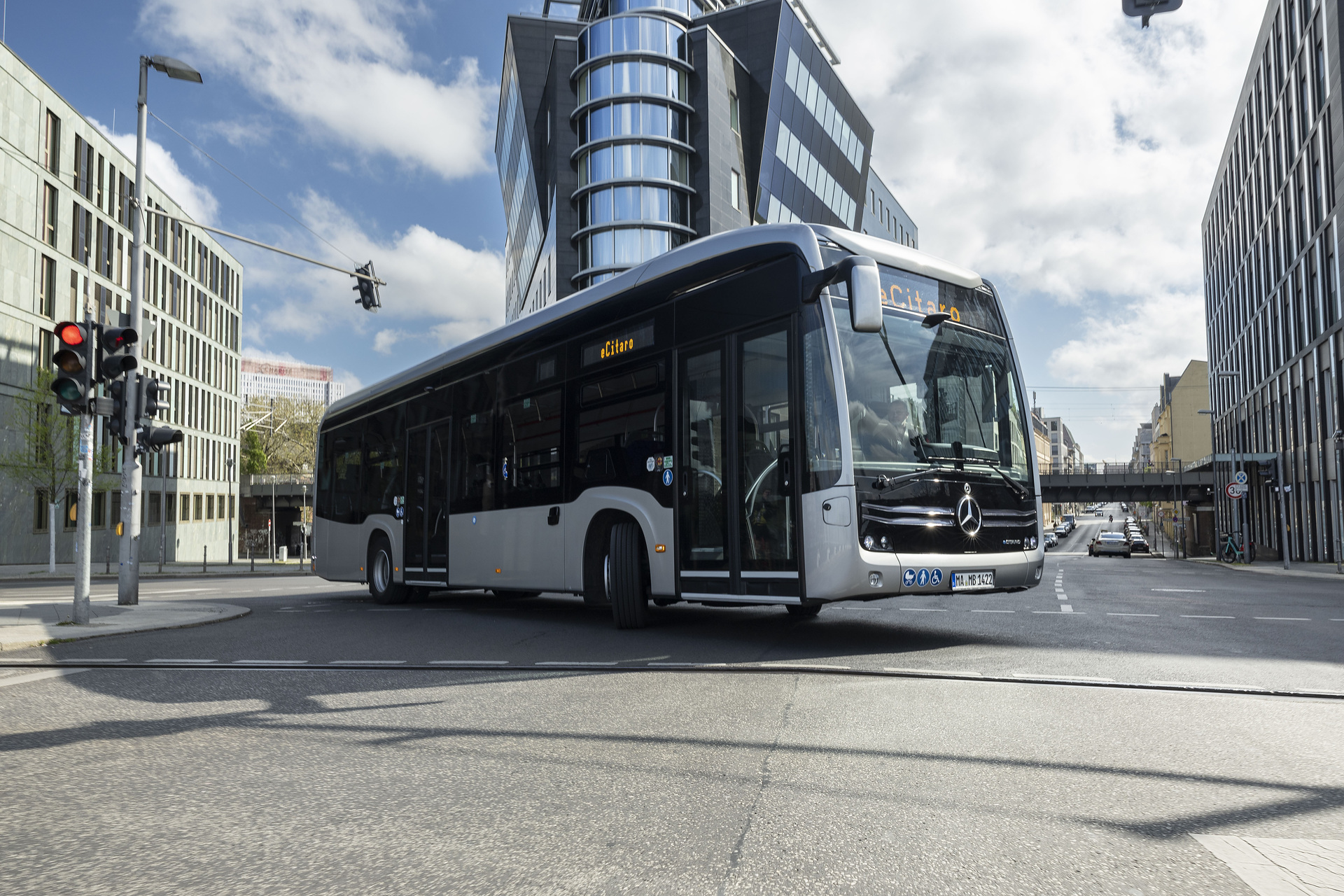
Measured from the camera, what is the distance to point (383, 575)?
14906 mm

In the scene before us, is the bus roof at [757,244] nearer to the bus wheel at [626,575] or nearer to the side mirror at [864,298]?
the side mirror at [864,298]

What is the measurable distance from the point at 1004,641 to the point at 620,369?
454cm

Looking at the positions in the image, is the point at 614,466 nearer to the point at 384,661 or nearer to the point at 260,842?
the point at 384,661

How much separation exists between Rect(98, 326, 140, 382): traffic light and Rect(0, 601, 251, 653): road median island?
297 cm

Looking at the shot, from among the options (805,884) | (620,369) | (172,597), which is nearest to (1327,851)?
(805,884)

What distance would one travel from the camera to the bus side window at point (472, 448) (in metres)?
12.1

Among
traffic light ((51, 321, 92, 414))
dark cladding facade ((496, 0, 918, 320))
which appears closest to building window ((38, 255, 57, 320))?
dark cladding facade ((496, 0, 918, 320))

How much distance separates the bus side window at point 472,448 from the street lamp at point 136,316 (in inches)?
188

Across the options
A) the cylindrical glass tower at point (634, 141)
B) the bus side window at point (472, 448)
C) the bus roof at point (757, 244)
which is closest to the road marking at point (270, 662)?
the bus side window at point (472, 448)

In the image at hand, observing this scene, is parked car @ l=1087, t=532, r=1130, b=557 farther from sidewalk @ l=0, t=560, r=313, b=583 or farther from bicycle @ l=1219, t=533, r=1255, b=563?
sidewalk @ l=0, t=560, r=313, b=583

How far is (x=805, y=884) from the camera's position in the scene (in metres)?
2.96

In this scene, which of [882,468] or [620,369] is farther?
[620,369]

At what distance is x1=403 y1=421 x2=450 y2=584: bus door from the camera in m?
13.1

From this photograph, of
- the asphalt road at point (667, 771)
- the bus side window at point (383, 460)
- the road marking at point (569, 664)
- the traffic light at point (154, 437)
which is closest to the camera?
the asphalt road at point (667, 771)
